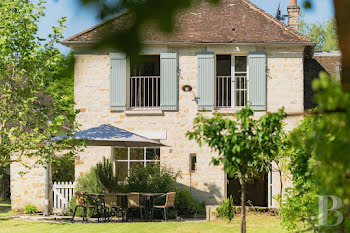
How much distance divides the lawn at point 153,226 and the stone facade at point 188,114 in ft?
8.61

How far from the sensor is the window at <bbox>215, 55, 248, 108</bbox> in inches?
653

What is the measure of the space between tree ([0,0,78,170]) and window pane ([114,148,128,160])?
3.72 metres

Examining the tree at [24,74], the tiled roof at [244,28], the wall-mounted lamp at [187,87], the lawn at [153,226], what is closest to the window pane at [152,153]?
the wall-mounted lamp at [187,87]

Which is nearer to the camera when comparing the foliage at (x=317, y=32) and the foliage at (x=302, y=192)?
the foliage at (x=302, y=192)

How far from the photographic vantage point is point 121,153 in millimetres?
16734

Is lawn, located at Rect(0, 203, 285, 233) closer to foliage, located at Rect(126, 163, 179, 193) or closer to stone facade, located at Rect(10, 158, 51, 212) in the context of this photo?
foliage, located at Rect(126, 163, 179, 193)

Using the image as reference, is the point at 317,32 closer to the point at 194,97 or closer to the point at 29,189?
the point at 194,97

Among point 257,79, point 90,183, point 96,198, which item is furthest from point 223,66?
point 96,198

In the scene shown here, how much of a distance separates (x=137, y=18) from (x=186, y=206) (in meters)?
13.2

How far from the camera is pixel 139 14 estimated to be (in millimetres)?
2463

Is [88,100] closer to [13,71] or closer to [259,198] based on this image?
[13,71]

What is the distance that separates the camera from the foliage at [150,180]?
14.7m

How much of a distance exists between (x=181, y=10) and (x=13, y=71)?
35.1 ft

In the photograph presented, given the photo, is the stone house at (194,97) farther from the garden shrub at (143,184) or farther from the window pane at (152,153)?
the garden shrub at (143,184)
